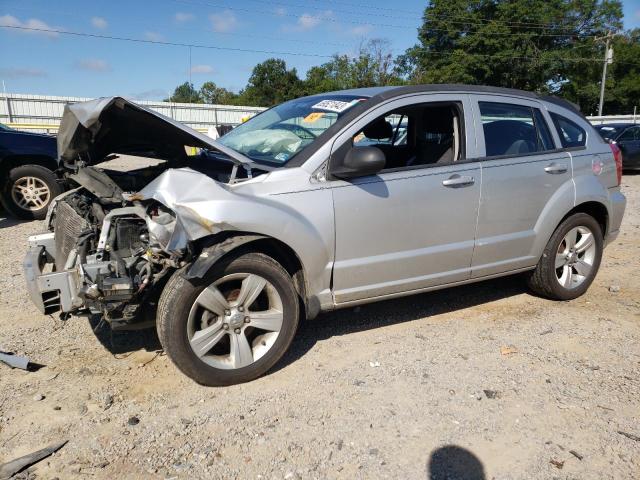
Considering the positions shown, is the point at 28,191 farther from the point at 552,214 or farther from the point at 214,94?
the point at 214,94

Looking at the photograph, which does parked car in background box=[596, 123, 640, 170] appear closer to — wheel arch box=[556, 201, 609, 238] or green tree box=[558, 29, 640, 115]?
wheel arch box=[556, 201, 609, 238]

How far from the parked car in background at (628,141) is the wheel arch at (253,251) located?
45.1ft

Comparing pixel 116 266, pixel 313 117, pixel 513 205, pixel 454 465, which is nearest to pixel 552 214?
pixel 513 205

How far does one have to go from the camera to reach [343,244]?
133 inches

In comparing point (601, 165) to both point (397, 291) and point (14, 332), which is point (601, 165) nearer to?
point (397, 291)

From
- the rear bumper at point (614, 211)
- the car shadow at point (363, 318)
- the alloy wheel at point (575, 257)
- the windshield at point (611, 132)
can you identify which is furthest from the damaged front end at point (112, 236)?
the windshield at point (611, 132)

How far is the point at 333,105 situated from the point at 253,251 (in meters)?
1.31

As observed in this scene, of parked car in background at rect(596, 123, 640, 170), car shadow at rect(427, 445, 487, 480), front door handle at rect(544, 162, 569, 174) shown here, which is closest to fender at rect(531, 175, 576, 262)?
front door handle at rect(544, 162, 569, 174)

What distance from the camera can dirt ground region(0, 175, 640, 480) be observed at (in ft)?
8.43

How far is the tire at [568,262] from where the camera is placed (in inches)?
177

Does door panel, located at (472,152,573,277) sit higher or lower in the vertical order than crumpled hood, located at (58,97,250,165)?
lower

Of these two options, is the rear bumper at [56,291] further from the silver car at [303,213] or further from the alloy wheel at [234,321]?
the alloy wheel at [234,321]

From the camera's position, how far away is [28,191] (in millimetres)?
7371

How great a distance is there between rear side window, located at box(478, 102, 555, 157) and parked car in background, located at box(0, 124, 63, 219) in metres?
6.02
